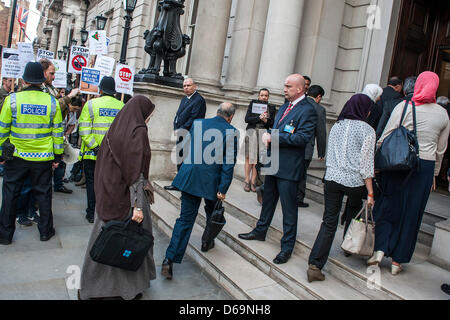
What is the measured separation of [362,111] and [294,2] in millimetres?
5176

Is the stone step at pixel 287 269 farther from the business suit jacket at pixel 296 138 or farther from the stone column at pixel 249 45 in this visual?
the stone column at pixel 249 45

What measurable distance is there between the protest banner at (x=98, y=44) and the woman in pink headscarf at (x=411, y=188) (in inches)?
277

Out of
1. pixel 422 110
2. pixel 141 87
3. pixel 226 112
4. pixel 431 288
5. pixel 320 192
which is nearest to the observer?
pixel 431 288

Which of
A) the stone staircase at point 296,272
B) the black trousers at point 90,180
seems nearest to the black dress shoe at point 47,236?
the black trousers at point 90,180

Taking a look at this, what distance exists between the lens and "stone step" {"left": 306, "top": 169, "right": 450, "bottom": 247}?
4646 millimetres

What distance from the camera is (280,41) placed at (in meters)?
7.92

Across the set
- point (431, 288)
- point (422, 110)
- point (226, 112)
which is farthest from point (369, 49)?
point (431, 288)

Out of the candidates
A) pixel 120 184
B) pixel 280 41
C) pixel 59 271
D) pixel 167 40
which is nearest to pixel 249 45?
pixel 280 41

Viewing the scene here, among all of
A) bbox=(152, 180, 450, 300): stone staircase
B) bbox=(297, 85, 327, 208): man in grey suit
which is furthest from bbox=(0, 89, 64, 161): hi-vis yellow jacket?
bbox=(297, 85, 327, 208): man in grey suit

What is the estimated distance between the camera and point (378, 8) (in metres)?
7.95

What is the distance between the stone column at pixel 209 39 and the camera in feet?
29.5

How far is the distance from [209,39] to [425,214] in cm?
631

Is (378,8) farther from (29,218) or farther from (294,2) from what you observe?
(29,218)

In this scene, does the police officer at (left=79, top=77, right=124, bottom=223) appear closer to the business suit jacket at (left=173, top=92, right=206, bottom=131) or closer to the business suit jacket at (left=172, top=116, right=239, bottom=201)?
the business suit jacket at (left=173, top=92, right=206, bottom=131)
